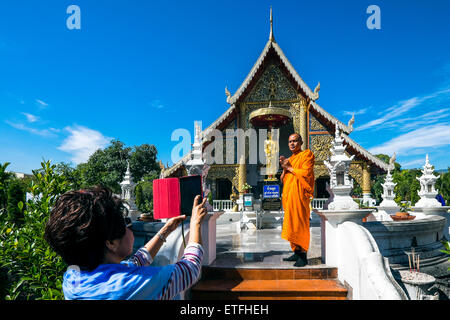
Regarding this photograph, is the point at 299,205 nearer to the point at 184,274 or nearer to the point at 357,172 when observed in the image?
the point at 184,274

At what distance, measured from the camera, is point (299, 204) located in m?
3.43

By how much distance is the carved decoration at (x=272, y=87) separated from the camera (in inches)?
511

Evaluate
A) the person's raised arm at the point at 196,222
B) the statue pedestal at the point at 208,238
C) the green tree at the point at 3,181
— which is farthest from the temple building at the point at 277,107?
the person's raised arm at the point at 196,222

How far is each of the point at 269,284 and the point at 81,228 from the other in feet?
9.29

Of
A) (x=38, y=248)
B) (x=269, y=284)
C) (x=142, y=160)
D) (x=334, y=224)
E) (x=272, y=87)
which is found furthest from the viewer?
(x=142, y=160)

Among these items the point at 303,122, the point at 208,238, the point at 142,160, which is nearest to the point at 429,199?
the point at 208,238

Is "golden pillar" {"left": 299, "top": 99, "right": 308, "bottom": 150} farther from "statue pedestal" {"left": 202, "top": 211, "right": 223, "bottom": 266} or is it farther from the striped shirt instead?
the striped shirt

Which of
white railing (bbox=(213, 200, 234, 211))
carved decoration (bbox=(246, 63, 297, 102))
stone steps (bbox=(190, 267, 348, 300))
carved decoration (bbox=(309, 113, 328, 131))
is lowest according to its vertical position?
white railing (bbox=(213, 200, 234, 211))

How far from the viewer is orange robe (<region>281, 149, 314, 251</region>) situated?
3.43 meters

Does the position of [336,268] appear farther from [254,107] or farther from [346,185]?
[254,107]

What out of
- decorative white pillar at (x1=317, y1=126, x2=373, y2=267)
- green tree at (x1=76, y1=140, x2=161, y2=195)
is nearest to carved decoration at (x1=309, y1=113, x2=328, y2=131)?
decorative white pillar at (x1=317, y1=126, x2=373, y2=267)

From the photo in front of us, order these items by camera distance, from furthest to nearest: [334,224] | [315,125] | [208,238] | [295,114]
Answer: [295,114] → [315,125] → [208,238] → [334,224]
